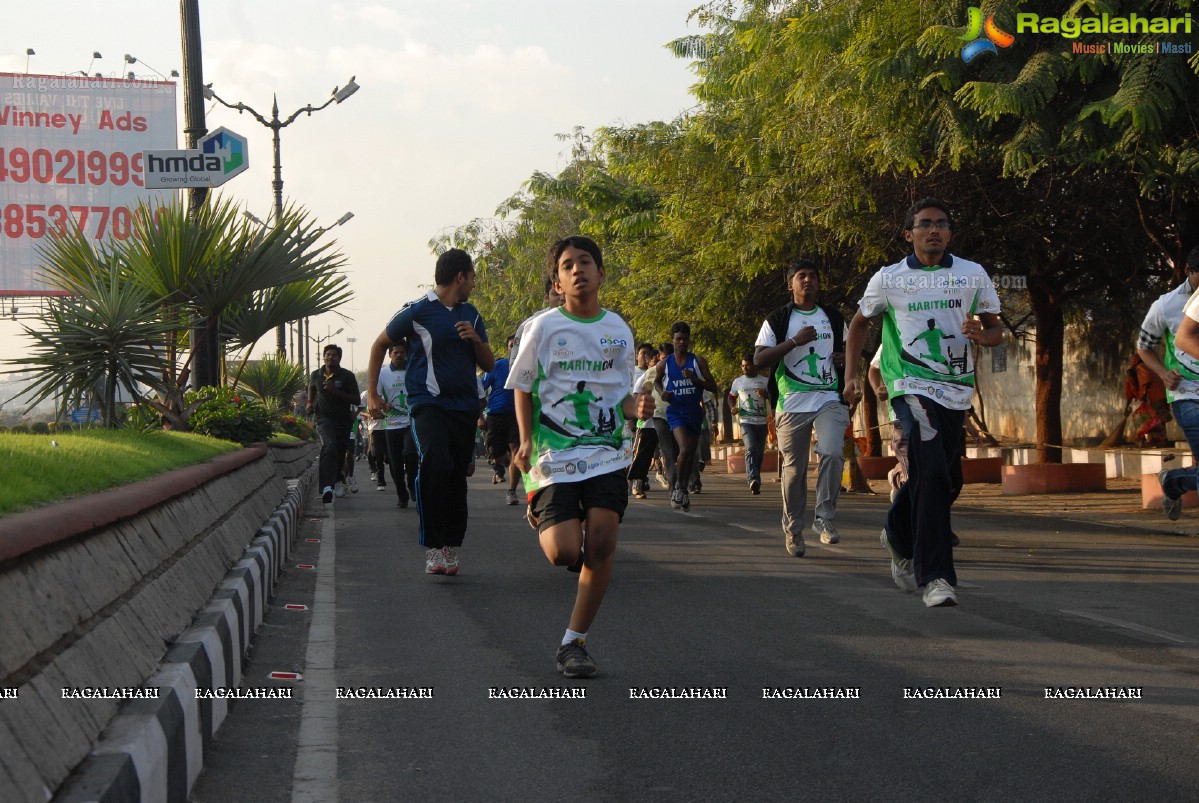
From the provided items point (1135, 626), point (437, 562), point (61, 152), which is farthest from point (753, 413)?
point (61, 152)

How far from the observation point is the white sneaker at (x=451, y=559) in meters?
9.12

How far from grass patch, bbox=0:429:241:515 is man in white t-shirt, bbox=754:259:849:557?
4.01 metres

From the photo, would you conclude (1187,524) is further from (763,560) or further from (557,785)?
(557,785)

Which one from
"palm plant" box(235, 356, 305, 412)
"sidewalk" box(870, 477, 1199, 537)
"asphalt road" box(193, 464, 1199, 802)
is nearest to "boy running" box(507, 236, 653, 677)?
"asphalt road" box(193, 464, 1199, 802)

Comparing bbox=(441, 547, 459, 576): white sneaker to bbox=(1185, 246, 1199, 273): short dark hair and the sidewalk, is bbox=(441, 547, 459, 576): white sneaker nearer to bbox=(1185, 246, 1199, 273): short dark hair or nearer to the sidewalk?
bbox=(1185, 246, 1199, 273): short dark hair

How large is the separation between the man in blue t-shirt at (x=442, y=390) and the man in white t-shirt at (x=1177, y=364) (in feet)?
13.6

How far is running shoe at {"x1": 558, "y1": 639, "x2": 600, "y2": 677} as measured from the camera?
18.5ft

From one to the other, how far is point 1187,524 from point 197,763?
10.3 m

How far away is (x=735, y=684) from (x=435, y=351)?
426 centimetres

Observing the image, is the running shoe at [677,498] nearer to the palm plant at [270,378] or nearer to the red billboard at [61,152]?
the palm plant at [270,378]

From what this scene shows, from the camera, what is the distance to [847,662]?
590 cm

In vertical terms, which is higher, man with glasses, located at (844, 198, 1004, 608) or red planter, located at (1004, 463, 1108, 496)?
man with glasses, located at (844, 198, 1004, 608)


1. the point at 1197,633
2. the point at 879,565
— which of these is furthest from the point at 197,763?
the point at 879,565

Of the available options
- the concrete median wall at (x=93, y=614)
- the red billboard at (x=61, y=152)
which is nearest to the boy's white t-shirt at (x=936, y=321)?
the concrete median wall at (x=93, y=614)
